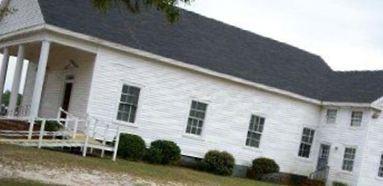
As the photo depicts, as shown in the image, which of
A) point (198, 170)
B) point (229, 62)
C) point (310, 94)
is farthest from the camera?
point (310, 94)

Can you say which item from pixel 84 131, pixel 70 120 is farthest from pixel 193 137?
pixel 70 120

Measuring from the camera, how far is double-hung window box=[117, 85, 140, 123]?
95.8ft

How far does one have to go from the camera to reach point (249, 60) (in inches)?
1377

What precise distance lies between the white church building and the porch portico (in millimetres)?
54

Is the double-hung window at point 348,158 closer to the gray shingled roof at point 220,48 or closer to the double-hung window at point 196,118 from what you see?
the gray shingled roof at point 220,48

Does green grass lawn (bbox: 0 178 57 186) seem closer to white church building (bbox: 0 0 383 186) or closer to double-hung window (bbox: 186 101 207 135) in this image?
white church building (bbox: 0 0 383 186)

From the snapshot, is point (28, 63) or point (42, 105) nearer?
point (42, 105)

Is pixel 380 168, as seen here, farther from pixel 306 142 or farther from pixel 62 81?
pixel 62 81

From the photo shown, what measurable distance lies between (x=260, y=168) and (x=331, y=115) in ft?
18.2

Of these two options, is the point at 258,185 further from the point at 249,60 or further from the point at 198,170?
the point at 249,60

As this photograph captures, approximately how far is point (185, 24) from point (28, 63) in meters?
9.91

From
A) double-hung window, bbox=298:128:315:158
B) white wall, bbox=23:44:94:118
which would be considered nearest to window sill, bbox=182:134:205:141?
white wall, bbox=23:44:94:118

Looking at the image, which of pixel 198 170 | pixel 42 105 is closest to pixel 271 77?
pixel 198 170

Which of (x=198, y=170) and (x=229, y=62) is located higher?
(x=229, y=62)
